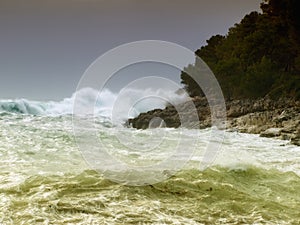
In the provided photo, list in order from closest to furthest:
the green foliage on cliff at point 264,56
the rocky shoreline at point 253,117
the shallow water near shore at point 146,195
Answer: the shallow water near shore at point 146,195 → the rocky shoreline at point 253,117 → the green foliage on cliff at point 264,56

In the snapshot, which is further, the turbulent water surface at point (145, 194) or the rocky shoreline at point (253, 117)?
the rocky shoreline at point (253, 117)

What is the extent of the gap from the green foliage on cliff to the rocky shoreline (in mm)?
1820

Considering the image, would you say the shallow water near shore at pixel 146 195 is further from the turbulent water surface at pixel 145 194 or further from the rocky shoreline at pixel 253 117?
the rocky shoreline at pixel 253 117

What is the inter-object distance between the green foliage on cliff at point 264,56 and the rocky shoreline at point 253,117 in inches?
71.7

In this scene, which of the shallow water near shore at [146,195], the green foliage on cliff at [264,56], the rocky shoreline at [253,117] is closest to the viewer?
the shallow water near shore at [146,195]

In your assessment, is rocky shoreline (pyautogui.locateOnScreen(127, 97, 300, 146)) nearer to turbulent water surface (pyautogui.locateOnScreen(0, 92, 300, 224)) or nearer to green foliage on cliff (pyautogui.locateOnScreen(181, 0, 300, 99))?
green foliage on cliff (pyautogui.locateOnScreen(181, 0, 300, 99))

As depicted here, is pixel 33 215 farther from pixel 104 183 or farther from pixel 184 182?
pixel 184 182

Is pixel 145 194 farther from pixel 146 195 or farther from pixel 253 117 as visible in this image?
pixel 253 117

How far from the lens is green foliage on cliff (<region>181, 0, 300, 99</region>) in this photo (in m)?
30.4

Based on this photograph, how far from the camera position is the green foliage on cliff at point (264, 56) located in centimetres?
3041

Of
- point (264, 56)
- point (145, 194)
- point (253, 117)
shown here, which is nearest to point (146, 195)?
point (145, 194)

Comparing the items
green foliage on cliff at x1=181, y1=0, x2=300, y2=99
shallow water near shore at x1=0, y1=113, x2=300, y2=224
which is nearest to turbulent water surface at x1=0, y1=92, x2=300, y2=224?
shallow water near shore at x1=0, y1=113, x2=300, y2=224

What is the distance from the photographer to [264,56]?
33062 mm

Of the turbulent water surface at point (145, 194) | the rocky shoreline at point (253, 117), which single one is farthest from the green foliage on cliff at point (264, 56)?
the turbulent water surface at point (145, 194)
